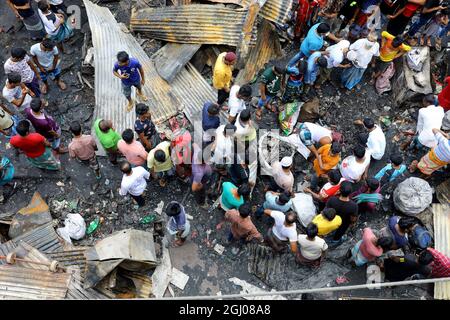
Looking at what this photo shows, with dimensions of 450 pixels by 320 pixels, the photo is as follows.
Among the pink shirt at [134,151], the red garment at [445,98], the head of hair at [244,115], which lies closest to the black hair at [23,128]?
the pink shirt at [134,151]

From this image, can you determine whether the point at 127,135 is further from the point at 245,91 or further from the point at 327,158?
the point at 327,158

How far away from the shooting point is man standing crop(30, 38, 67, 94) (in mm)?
7785

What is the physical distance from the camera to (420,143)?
8125 mm

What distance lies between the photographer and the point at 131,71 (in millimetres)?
7543

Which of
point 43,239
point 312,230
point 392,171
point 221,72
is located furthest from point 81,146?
point 392,171

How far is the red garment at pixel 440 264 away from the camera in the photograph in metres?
6.53

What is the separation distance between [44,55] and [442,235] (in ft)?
23.2

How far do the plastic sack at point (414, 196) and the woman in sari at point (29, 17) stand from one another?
7.01m

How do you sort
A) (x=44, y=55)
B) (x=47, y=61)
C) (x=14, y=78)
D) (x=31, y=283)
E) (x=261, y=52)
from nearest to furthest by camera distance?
(x=31, y=283), (x=14, y=78), (x=44, y=55), (x=47, y=61), (x=261, y=52)

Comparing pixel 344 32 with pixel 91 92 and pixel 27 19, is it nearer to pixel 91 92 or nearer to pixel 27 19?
pixel 91 92

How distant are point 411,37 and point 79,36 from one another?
6.55 metres

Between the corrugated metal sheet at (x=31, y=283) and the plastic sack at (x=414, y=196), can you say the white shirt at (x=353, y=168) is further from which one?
the corrugated metal sheet at (x=31, y=283)
